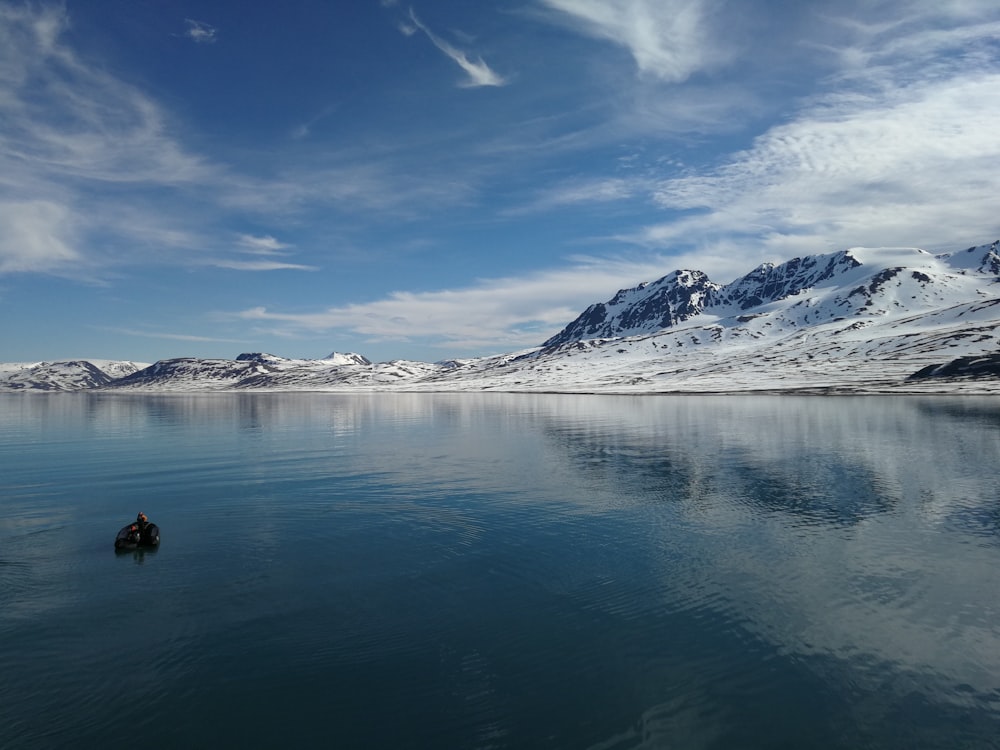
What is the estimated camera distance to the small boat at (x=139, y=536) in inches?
1229

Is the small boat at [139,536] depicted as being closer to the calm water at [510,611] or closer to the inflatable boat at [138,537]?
the inflatable boat at [138,537]

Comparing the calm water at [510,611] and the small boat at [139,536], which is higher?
the small boat at [139,536]

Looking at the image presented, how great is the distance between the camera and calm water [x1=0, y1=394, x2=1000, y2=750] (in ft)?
53.8

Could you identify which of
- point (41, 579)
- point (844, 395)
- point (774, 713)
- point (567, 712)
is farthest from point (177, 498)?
point (844, 395)

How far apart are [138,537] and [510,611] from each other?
70.0 ft

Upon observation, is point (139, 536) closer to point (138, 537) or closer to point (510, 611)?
point (138, 537)

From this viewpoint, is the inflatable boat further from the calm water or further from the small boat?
the calm water

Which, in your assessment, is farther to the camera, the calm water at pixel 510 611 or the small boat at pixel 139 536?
the small boat at pixel 139 536

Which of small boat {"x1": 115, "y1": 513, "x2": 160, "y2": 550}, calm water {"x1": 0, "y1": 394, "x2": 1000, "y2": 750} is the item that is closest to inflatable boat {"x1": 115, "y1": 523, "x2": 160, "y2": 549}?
small boat {"x1": 115, "y1": 513, "x2": 160, "y2": 550}

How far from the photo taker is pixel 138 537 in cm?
3161

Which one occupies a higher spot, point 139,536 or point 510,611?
point 139,536

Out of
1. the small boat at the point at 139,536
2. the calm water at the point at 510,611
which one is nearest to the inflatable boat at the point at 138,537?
the small boat at the point at 139,536

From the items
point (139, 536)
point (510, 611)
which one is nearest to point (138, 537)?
point (139, 536)

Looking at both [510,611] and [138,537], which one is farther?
[138,537]
